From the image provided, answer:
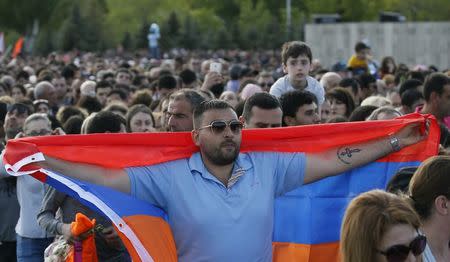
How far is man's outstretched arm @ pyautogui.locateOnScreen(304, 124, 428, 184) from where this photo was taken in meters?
7.00

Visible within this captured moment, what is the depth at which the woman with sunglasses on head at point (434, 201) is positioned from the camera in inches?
229

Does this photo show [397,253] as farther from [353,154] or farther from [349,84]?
[349,84]

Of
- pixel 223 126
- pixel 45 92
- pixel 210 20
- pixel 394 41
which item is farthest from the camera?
pixel 210 20

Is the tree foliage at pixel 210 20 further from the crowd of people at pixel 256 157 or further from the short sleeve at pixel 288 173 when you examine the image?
the short sleeve at pixel 288 173

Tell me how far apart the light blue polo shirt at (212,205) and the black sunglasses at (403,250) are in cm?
160

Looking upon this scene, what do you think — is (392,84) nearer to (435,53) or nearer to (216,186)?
(216,186)

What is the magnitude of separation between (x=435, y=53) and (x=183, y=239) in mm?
37075

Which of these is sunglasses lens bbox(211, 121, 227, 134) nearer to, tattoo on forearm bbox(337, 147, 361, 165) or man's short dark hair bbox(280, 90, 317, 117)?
tattoo on forearm bbox(337, 147, 361, 165)

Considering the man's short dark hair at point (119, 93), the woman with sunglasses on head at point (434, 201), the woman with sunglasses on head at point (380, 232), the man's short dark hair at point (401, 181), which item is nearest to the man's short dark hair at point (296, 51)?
the man's short dark hair at point (401, 181)

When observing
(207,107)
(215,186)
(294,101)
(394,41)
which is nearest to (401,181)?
(215,186)

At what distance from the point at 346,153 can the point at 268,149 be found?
45 cm

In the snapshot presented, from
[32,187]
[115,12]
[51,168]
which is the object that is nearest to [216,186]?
[51,168]

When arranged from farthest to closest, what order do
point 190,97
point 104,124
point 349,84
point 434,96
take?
1. point 349,84
2. point 434,96
3. point 104,124
4. point 190,97

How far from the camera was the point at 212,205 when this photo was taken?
648cm
